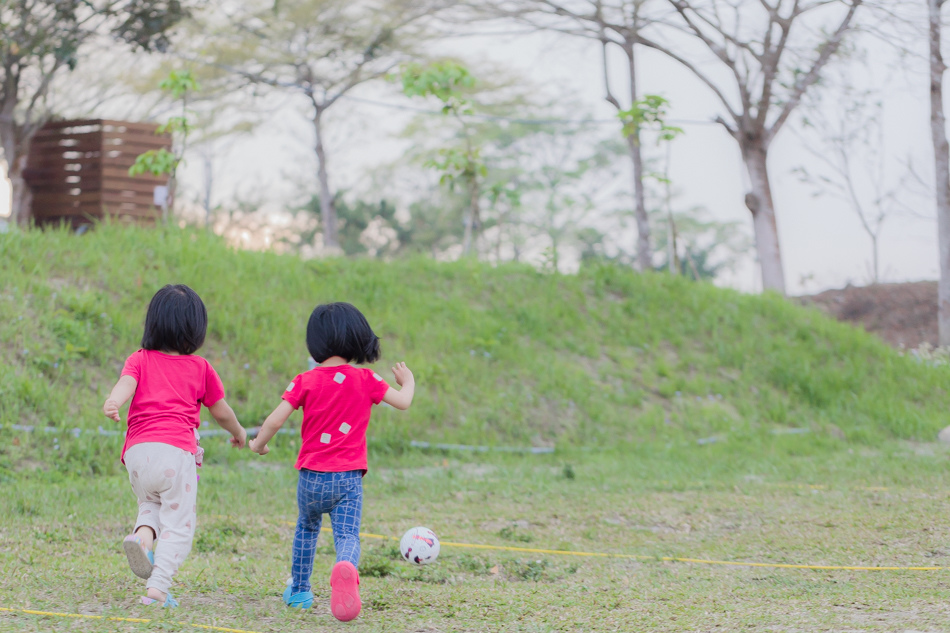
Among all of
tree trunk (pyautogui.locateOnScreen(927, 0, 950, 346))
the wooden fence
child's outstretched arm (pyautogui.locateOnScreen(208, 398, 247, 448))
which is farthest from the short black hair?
tree trunk (pyautogui.locateOnScreen(927, 0, 950, 346))

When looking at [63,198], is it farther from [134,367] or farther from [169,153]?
[134,367]

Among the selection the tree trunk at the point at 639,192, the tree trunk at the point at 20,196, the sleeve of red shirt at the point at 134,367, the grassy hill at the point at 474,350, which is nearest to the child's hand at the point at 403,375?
the sleeve of red shirt at the point at 134,367

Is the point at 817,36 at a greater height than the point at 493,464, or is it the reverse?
the point at 817,36

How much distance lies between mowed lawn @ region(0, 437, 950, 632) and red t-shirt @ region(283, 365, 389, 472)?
1.85ft

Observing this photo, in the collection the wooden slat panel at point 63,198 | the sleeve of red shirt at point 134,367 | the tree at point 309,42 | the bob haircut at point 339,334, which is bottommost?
the sleeve of red shirt at point 134,367

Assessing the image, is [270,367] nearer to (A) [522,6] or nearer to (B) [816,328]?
(B) [816,328]

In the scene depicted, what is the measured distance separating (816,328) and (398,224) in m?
17.5

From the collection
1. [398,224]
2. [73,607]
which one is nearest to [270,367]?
[73,607]

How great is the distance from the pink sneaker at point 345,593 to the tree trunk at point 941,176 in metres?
10.4

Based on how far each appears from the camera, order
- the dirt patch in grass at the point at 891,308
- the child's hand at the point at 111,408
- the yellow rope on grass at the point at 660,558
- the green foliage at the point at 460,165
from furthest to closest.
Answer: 1. the dirt patch in grass at the point at 891,308
2. the green foliage at the point at 460,165
3. the yellow rope on grass at the point at 660,558
4. the child's hand at the point at 111,408

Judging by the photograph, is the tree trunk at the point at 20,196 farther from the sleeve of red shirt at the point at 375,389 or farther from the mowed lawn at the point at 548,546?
the sleeve of red shirt at the point at 375,389

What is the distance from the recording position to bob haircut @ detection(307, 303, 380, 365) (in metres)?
3.00

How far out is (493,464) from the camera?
285 inches

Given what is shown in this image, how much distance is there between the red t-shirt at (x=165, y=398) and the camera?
9.44 feet
